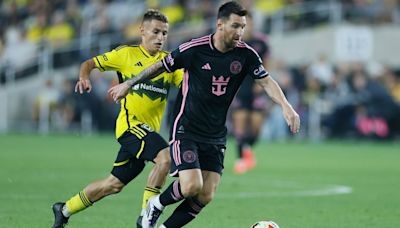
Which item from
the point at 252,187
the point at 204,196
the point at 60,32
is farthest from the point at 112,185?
the point at 60,32

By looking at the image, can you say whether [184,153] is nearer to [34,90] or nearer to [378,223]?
[378,223]

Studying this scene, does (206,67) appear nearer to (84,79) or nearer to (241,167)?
(84,79)

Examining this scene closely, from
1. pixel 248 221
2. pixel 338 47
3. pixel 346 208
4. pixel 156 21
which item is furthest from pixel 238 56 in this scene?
pixel 338 47

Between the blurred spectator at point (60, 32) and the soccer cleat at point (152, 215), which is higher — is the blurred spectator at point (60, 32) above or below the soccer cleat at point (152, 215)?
above

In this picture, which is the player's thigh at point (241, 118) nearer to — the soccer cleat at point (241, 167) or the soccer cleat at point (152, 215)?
the soccer cleat at point (241, 167)

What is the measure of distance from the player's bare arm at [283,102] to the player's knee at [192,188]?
0.91 metres

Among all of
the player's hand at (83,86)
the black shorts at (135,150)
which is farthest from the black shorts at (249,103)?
the player's hand at (83,86)

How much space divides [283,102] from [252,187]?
20.2 ft

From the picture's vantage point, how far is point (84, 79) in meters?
9.83

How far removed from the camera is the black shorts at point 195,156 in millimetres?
8938

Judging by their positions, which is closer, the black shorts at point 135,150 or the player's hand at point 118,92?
the player's hand at point 118,92

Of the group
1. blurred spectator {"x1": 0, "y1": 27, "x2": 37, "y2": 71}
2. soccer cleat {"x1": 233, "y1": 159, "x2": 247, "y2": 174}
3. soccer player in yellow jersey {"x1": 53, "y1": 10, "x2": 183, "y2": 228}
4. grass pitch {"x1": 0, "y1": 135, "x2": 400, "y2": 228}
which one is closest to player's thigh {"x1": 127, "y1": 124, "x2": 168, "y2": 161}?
soccer player in yellow jersey {"x1": 53, "y1": 10, "x2": 183, "y2": 228}

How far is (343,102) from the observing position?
88.9ft

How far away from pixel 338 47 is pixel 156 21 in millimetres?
18434
